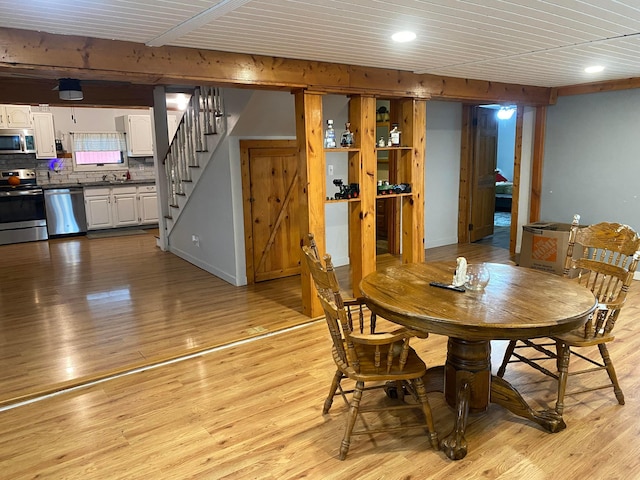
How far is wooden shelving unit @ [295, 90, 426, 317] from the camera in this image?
409 cm

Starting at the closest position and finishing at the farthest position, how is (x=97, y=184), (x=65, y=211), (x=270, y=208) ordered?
(x=270, y=208), (x=65, y=211), (x=97, y=184)

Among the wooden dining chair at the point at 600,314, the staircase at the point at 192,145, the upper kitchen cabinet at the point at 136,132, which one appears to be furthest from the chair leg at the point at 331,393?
the upper kitchen cabinet at the point at 136,132

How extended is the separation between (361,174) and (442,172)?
3167mm

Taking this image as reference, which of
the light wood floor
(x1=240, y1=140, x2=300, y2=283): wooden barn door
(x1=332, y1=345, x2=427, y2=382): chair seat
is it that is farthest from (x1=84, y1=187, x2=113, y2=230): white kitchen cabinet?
(x1=332, y1=345, x2=427, y2=382): chair seat

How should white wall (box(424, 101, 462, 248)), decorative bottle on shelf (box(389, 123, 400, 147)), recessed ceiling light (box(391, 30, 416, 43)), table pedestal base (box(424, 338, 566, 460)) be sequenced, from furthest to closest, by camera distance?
1. white wall (box(424, 101, 462, 248))
2. decorative bottle on shelf (box(389, 123, 400, 147))
3. recessed ceiling light (box(391, 30, 416, 43))
4. table pedestal base (box(424, 338, 566, 460))

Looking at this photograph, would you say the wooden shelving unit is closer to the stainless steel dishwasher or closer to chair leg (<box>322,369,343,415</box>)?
chair leg (<box>322,369,343,415</box>)

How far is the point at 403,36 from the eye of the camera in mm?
3111

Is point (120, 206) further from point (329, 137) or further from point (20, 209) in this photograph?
point (329, 137)

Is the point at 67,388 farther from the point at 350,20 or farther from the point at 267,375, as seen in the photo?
the point at 350,20

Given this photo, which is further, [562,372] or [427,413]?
[562,372]

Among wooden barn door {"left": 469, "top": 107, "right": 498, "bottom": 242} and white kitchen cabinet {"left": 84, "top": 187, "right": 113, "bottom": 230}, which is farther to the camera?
white kitchen cabinet {"left": 84, "top": 187, "right": 113, "bottom": 230}

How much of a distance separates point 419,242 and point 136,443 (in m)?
3.24

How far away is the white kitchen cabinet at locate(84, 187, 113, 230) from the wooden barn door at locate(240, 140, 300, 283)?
15.8 feet

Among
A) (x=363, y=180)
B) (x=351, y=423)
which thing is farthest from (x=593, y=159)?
(x=351, y=423)
